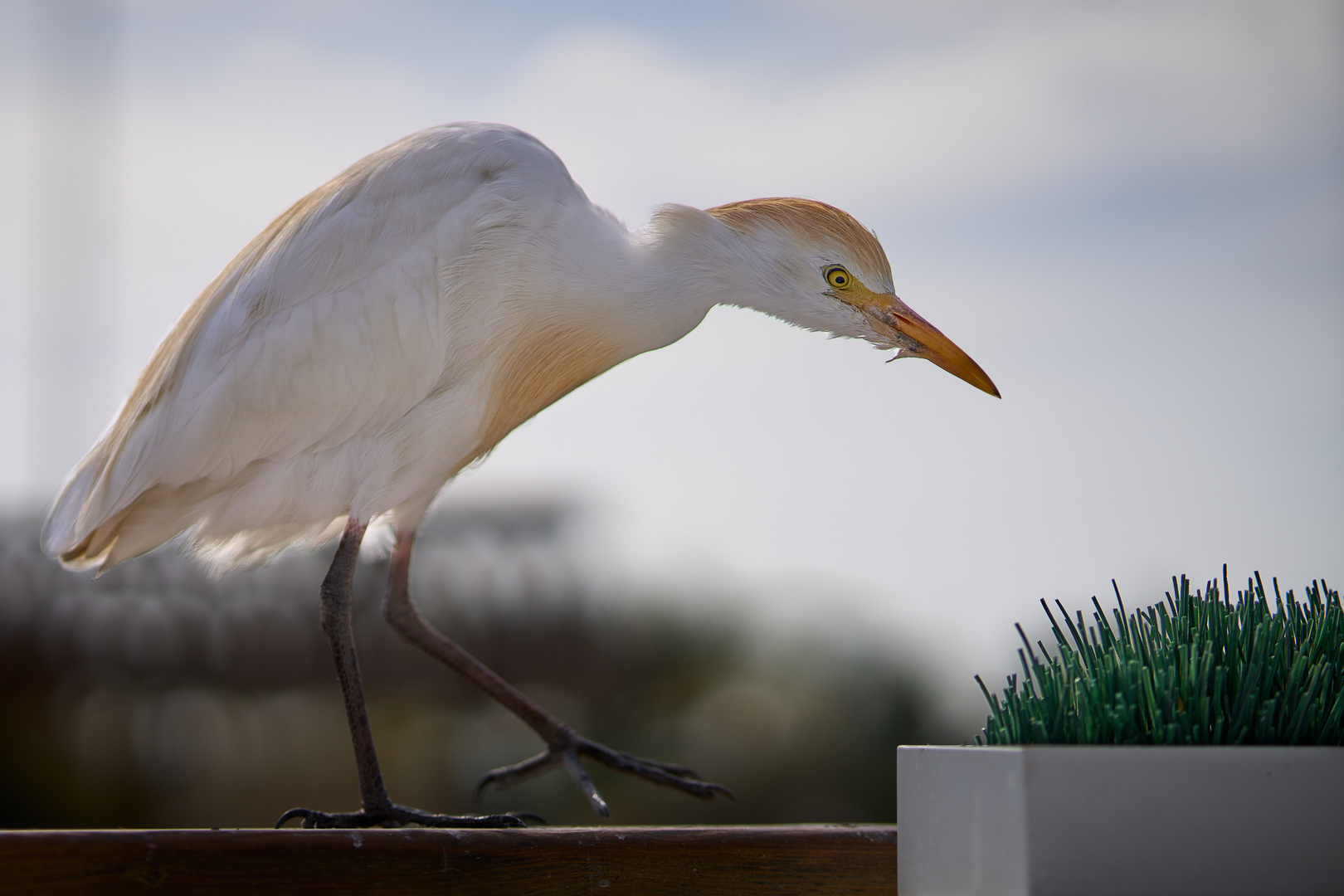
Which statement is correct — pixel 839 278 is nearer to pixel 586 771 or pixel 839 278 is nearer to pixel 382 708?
pixel 586 771

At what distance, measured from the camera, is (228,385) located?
6.63ft

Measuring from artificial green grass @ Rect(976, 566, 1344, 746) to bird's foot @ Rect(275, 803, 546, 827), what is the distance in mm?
886

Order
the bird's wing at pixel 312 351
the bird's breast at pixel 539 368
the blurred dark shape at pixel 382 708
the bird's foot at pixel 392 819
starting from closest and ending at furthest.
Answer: the bird's foot at pixel 392 819
the bird's wing at pixel 312 351
the bird's breast at pixel 539 368
the blurred dark shape at pixel 382 708

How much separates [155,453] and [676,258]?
3.34ft

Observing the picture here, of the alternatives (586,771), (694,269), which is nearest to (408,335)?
(694,269)

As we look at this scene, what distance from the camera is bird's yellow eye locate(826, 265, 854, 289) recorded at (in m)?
2.18

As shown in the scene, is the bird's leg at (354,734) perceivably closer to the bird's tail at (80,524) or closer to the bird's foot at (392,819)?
the bird's foot at (392,819)

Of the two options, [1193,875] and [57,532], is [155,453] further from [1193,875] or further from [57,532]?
[1193,875]

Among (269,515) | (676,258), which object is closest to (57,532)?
(269,515)

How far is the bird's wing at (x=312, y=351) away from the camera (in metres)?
2.01

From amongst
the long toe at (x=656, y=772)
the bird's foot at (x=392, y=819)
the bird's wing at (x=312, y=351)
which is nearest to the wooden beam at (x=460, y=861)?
the bird's foot at (x=392, y=819)

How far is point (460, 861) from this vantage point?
4.56ft

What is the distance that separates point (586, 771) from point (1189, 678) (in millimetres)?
1416

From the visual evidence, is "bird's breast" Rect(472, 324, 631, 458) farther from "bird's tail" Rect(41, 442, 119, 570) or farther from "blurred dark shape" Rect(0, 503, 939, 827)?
"blurred dark shape" Rect(0, 503, 939, 827)
